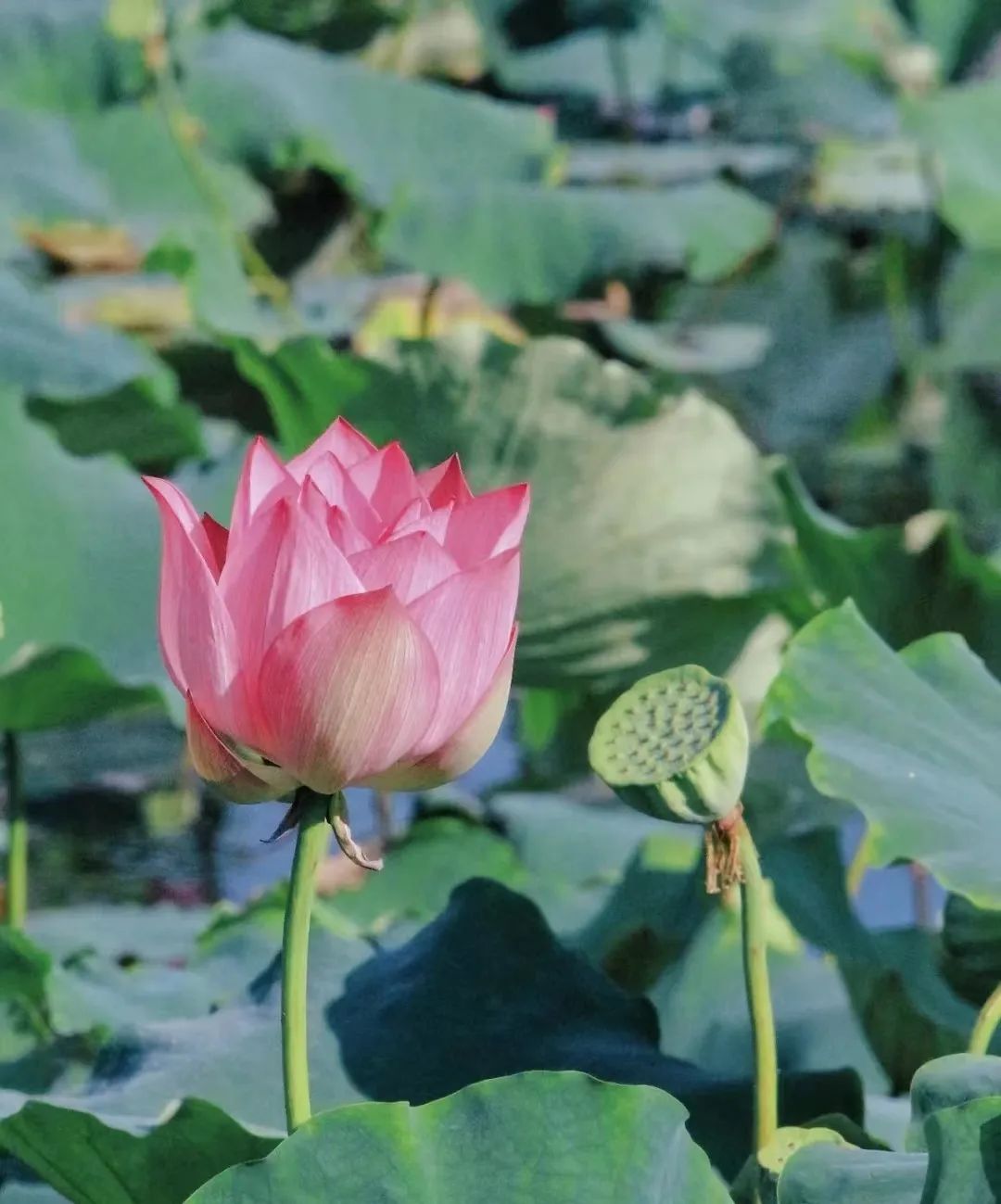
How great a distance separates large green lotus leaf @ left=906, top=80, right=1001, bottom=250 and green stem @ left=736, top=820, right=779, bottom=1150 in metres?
2.32

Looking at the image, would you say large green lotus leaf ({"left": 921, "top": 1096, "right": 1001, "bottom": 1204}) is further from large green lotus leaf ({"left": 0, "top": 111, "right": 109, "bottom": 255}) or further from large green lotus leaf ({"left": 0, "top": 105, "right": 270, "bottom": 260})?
large green lotus leaf ({"left": 0, "top": 111, "right": 109, "bottom": 255})

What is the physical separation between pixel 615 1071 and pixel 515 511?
1.02 feet

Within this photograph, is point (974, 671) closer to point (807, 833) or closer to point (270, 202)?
point (807, 833)

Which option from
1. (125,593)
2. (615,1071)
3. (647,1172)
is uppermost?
(647,1172)

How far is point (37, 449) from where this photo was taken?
1.49 m

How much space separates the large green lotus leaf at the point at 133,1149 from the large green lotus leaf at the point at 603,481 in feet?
2.38

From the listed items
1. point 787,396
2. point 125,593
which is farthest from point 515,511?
point 787,396

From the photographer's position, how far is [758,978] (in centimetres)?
68

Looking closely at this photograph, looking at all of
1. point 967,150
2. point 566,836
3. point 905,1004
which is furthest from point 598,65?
point 905,1004

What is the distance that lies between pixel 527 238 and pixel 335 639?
6.54ft

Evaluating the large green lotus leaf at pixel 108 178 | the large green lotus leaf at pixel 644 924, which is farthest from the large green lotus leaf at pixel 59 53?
the large green lotus leaf at pixel 644 924

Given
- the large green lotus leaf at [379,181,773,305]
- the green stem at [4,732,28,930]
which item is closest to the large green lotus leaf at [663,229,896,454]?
the large green lotus leaf at [379,181,773,305]

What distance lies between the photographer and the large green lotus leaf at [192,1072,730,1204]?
604 millimetres

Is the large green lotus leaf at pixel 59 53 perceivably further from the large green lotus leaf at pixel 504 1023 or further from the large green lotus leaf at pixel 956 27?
the large green lotus leaf at pixel 504 1023
